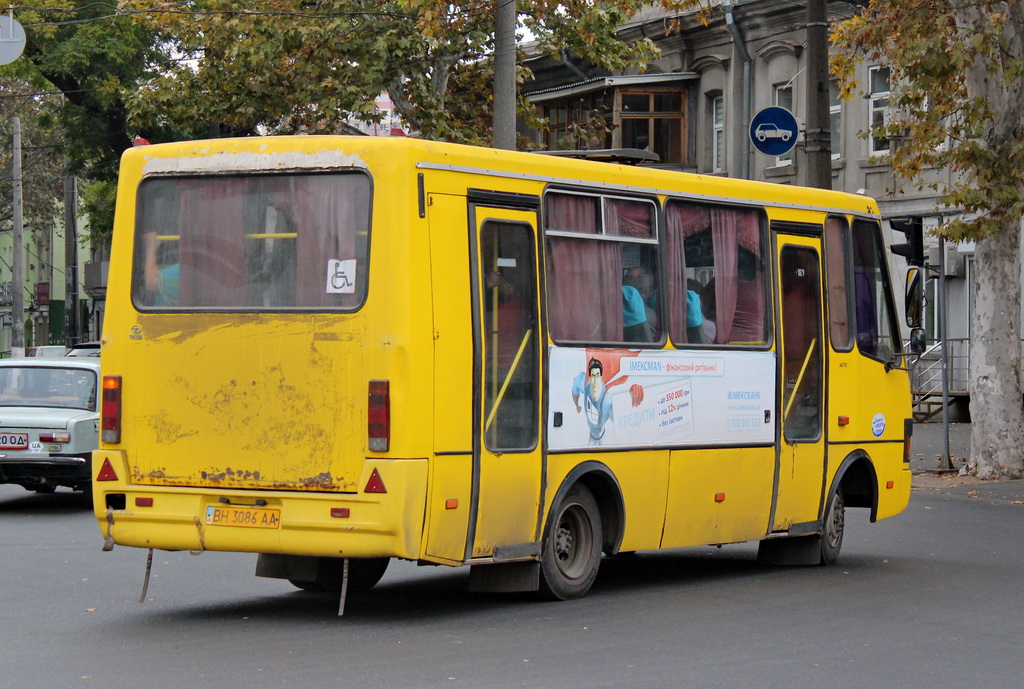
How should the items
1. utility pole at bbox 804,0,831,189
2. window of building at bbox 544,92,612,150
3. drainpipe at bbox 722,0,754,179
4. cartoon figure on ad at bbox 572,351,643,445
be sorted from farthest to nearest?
window of building at bbox 544,92,612,150, drainpipe at bbox 722,0,754,179, utility pole at bbox 804,0,831,189, cartoon figure on ad at bbox 572,351,643,445

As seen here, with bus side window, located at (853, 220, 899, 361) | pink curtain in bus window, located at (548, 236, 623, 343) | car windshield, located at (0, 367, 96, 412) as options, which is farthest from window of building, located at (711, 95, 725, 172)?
pink curtain in bus window, located at (548, 236, 623, 343)

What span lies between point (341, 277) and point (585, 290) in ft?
6.18

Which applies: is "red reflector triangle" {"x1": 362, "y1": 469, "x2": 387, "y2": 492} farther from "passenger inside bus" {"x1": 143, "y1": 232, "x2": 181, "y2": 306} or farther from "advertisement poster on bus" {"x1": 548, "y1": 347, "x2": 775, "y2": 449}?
"passenger inside bus" {"x1": 143, "y1": 232, "x2": 181, "y2": 306}

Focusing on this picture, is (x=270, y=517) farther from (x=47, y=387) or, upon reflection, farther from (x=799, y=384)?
(x=47, y=387)

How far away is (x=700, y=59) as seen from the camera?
4097 centimetres

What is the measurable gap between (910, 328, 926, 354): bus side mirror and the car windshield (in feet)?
29.1

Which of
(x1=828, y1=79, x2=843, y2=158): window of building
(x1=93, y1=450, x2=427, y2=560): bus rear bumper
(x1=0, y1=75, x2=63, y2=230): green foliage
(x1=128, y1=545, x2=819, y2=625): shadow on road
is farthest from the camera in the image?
(x1=0, y1=75, x2=63, y2=230): green foliage

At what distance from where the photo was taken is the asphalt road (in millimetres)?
8156

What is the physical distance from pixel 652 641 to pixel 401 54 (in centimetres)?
2070

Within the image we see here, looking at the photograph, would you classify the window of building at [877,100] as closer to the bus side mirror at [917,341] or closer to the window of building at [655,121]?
the window of building at [655,121]

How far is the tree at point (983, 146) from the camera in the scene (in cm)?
2066

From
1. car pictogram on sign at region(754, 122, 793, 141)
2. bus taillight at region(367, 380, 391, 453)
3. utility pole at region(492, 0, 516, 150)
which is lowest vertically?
bus taillight at region(367, 380, 391, 453)

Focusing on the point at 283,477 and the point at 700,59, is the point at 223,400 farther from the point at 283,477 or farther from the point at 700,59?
the point at 700,59

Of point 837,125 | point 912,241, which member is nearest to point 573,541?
point 912,241
